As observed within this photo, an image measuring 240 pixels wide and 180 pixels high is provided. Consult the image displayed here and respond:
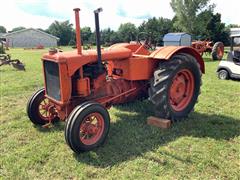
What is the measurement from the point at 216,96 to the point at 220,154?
3325mm

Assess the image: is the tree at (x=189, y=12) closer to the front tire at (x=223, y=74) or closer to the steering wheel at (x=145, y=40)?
the front tire at (x=223, y=74)

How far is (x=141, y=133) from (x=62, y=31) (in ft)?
232

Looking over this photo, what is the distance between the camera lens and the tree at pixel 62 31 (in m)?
69.1

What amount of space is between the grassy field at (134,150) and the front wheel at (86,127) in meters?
0.14

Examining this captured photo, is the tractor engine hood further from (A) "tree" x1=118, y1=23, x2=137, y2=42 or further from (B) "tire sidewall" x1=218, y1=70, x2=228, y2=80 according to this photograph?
(B) "tire sidewall" x1=218, y1=70, x2=228, y2=80

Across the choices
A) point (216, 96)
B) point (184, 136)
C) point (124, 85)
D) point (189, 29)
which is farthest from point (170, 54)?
point (189, 29)

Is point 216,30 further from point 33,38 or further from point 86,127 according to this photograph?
point 33,38

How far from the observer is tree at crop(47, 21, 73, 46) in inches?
2721

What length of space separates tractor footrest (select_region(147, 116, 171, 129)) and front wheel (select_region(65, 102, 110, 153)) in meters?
1.02

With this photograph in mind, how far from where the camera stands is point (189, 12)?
116 feet

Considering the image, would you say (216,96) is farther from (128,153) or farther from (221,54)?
(221,54)

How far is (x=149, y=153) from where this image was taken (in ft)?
13.3

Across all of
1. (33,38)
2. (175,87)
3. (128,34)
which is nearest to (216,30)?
(128,34)

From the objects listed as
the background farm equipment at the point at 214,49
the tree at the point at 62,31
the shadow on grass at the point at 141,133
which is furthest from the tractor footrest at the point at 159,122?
the tree at the point at 62,31
